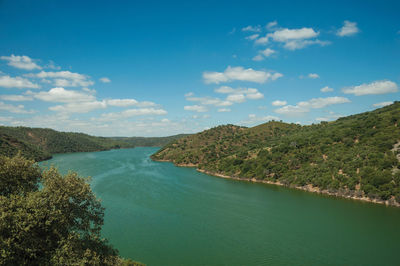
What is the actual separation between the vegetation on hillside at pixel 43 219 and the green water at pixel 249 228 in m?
12.0

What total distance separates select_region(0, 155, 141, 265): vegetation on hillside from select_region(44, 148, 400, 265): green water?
11956mm

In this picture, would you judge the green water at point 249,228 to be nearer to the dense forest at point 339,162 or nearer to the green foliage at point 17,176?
the dense forest at point 339,162

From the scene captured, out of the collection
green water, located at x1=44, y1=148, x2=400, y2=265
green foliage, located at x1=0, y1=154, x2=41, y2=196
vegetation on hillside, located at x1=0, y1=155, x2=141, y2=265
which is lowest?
green water, located at x1=44, y1=148, x2=400, y2=265

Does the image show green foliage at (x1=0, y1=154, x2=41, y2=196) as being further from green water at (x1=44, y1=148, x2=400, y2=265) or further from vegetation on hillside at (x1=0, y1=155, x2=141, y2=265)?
green water at (x1=44, y1=148, x2=400, y2=265)

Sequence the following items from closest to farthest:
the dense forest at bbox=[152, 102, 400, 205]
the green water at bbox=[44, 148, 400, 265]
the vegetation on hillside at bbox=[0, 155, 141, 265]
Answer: the vegetation on hillside at bbox=[0, 155, 141, 265], the green water at bbox=[44, 148, 400, 265], the dense forest at bbox=[152, 102, 400, 205]

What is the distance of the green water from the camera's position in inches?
1057

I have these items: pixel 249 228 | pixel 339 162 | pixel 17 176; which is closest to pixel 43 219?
pixel 17 176

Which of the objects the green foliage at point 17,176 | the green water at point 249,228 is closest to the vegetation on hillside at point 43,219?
the green foliage at point 17,176

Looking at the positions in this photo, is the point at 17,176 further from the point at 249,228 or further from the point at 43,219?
the point at 249,228

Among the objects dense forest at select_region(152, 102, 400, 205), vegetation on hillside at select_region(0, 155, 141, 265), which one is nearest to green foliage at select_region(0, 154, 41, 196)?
vegetation on hillside at select_region(0, 155, 141, 265)

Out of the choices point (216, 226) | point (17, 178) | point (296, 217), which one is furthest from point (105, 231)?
point (296, 217)

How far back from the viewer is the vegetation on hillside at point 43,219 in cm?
1316

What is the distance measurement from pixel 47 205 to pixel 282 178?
6055 cm

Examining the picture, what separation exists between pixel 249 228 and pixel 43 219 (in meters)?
28.5
